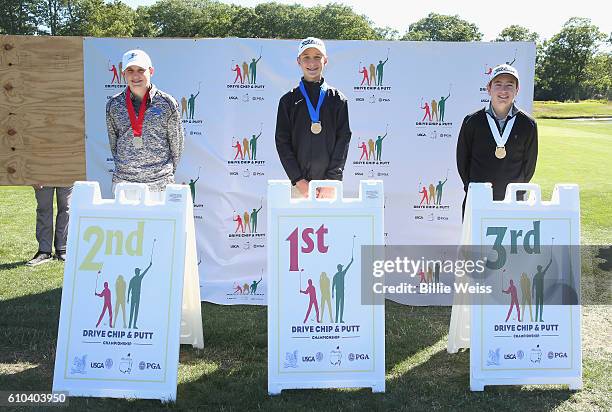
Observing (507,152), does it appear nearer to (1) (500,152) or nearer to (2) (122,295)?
(1) (500,152)

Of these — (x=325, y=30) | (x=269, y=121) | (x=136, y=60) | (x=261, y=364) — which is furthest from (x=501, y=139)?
(x=325, y=30)

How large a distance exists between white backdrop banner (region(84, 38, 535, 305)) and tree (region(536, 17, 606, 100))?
52.8 m

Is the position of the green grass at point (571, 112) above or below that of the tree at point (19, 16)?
below

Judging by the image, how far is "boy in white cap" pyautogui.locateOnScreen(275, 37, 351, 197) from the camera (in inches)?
162

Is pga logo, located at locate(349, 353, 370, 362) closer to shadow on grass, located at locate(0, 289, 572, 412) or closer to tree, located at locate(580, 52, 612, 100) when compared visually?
shadow on grass, located at locate(0, 289, 572, 412)

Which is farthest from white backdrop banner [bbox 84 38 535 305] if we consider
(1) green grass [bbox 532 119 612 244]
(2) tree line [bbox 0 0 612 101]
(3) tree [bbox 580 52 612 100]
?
(3) tree [bbox 580 52 612 100]

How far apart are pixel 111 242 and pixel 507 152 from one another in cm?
250

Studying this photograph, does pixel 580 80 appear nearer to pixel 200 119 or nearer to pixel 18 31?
pixel 18 31

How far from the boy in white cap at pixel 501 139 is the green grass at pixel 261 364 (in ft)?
3.99

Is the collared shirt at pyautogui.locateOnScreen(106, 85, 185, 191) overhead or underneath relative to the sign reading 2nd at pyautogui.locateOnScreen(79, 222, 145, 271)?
overhead

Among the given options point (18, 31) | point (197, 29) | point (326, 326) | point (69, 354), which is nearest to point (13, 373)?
point (69, 354)

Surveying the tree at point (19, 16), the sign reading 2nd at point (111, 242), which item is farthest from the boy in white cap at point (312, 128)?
the tree at point (19, 16)

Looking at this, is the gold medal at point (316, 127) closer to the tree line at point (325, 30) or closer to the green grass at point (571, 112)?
the green grass at point (571, 112)

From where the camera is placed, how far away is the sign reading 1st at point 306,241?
3.40 meters
